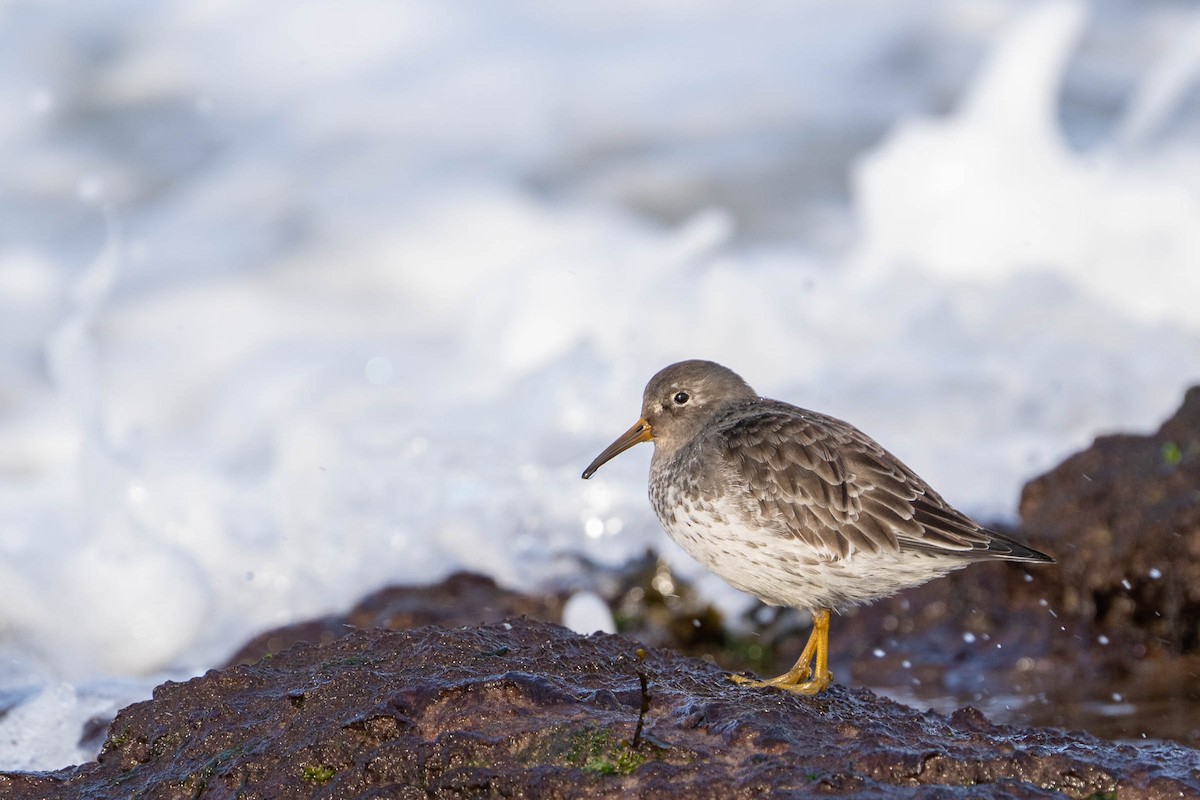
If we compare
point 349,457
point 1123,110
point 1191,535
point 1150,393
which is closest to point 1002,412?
point 1150,393

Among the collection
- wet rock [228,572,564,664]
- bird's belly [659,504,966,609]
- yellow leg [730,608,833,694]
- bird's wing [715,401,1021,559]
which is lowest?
wet rock [228,572,564,664]

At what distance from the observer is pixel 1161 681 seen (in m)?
6.64

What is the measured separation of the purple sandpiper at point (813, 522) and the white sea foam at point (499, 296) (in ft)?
7.92

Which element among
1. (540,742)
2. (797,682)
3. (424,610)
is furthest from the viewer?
(424,610)

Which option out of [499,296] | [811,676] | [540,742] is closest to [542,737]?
[540,742]

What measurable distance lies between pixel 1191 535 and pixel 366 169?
12072 mm

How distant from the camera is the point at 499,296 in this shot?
1403 centimetres

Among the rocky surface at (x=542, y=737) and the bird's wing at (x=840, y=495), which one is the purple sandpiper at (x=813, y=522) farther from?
the rocky surface at (x=542, y=737)

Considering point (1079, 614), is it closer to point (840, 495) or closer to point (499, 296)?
point (840, 495)

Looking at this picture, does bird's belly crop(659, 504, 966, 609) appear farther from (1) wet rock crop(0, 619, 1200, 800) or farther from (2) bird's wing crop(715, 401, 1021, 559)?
(1) wet rock crop(0, 619, 1200, 800)

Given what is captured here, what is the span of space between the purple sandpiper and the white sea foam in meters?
2.41

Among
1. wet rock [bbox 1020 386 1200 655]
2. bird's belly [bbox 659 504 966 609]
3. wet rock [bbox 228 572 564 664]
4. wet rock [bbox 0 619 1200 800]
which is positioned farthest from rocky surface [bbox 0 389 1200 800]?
wet rock [bbox 228 572 564 664]

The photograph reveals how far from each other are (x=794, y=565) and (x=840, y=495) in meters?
0.30

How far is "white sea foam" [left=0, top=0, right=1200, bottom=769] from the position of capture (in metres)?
8.85
